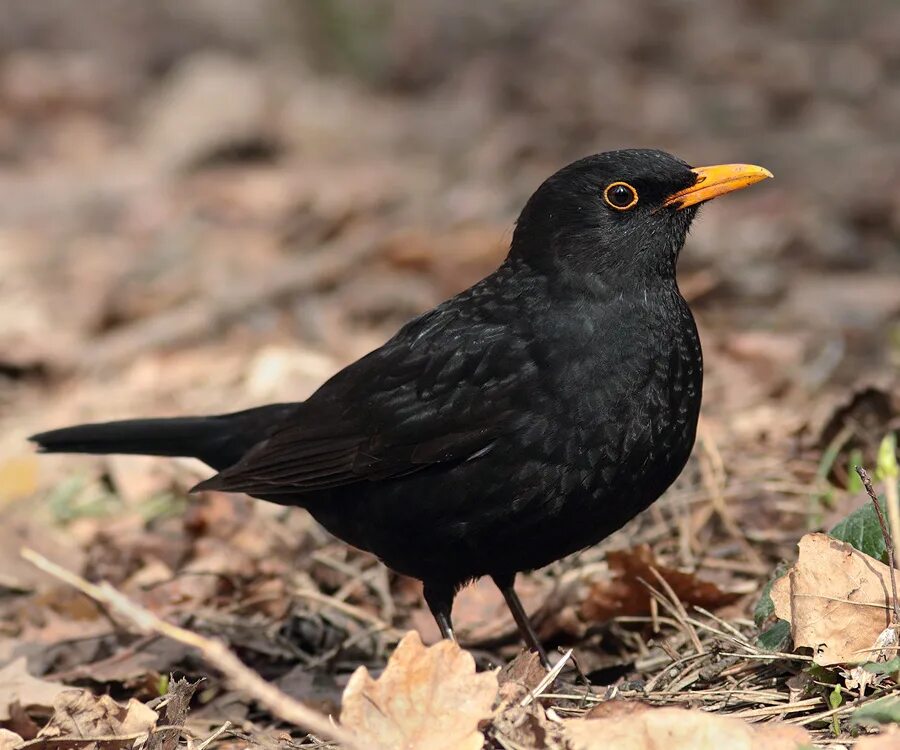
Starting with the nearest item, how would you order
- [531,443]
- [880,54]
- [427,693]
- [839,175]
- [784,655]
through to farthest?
[427,693] < [784,655] < [531,443] < [839,175] < [880,54]

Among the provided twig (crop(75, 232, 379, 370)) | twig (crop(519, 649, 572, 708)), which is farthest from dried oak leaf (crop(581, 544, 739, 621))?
twig (crop(75, 232, 379, 370))

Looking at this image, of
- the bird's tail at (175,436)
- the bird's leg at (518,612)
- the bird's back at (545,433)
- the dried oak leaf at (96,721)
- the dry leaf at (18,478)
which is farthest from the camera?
the dry leaf at (18,478)

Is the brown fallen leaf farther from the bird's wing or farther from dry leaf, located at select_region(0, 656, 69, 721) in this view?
dry leaf, located at select_region(0, 656, 69, 721)

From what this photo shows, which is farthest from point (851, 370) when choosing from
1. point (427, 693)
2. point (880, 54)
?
point (880, 54)

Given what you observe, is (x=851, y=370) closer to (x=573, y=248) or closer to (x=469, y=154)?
(x=573, y=248)

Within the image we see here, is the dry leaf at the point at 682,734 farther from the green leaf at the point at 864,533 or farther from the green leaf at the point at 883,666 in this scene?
the green leaf at the point at 864,533

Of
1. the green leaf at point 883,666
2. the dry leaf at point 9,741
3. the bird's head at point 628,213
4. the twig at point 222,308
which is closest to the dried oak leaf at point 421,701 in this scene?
the green leaf at point 883,666
